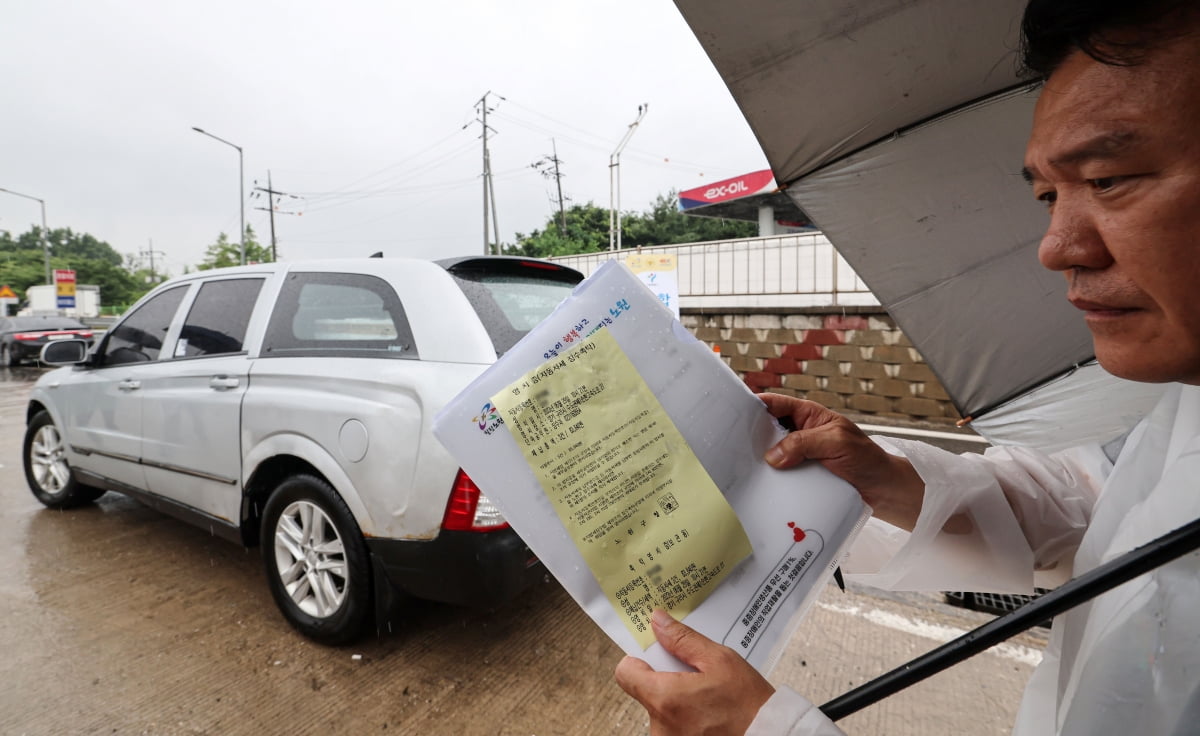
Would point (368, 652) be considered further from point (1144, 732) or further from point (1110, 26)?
point (1110, 26)

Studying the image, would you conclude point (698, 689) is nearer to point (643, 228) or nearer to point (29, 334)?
point (29, 334)

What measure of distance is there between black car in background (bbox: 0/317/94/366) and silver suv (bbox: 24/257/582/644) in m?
17.6

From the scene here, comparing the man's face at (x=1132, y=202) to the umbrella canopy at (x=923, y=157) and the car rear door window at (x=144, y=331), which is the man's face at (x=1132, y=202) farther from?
the car rear door window at (x=144, y=331)

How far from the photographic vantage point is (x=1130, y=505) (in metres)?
0.91

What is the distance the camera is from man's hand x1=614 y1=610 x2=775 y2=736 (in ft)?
2.39

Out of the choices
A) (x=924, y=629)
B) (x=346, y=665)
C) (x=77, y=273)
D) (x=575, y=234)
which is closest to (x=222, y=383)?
(x=346, y=665)

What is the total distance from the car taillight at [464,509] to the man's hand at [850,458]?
1412 mm

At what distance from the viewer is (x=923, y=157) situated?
1.27 m

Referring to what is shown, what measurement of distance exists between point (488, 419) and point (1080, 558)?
993 mm

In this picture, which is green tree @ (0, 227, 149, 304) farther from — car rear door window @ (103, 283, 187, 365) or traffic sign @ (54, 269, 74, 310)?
car rear door window @ (103, 283, 187, 365)

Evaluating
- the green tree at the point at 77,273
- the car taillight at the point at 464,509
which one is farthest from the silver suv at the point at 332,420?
the green tree at the point at 77,273

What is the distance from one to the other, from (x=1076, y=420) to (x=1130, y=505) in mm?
724

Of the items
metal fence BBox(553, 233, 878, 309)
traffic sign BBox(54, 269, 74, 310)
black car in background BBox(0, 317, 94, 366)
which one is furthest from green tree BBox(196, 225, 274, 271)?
metal fence BBox(553, 233, 878, 309)

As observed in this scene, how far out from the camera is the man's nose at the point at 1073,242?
73 centimetres
